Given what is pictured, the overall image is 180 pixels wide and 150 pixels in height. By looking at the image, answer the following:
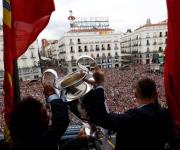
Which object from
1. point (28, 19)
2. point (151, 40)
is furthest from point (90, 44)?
point (28, 19)

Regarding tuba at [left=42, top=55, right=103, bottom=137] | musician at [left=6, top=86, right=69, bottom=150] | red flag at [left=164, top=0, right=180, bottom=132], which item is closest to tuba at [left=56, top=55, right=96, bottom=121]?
tuba at [left=42, top=55, right=103, bottom=137]

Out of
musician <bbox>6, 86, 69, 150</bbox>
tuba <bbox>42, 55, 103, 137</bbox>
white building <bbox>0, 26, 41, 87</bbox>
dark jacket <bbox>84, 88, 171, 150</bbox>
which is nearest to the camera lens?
musician <bbox>6, 86, 69, 150</bbox>

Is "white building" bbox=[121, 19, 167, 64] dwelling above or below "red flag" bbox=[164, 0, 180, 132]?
above

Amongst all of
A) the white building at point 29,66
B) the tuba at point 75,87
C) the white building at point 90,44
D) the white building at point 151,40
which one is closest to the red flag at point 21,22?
the tuba at point 75,87

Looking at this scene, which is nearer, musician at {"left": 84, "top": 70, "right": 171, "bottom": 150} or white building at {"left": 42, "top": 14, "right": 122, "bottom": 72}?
musician at {"left": 84, "top": 70, "right": 171, "bottom": 150}

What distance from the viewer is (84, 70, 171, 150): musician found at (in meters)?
2.40

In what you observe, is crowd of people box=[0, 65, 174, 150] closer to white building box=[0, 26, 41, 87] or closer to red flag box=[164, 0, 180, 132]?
red flag box=[164, 0, 180, 132]

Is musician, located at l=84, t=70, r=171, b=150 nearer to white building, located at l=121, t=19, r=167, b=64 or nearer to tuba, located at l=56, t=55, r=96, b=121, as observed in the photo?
tuba, located at l=56, t=55, r=96, b=121

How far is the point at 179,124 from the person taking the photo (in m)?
2.64

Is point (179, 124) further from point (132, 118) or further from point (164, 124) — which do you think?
point (132, 118)

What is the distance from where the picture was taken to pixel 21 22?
3.36 m

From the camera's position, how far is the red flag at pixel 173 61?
2676 millimetres

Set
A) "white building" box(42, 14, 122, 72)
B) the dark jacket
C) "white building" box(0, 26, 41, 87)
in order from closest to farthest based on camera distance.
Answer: the dark jacket, "white building" box(0, 26, 41, 87), "white building" box(42, 14, 122, 72)

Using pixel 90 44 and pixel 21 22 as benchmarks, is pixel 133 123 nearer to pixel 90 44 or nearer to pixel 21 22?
pixel 21 22
